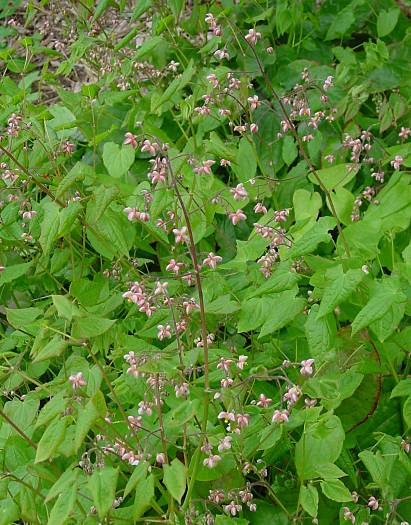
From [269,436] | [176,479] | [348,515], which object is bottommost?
[348,515]

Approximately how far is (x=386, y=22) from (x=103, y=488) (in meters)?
2.54

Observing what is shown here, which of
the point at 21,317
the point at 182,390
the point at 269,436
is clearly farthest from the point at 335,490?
the point at 21,317

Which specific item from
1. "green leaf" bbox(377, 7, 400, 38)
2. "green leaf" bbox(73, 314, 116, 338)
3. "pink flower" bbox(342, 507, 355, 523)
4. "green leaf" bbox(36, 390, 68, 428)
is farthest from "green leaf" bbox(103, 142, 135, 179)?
"green leaf" bbox(377, 7, 400, 38)

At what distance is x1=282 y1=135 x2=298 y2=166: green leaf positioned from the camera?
319 centimetres

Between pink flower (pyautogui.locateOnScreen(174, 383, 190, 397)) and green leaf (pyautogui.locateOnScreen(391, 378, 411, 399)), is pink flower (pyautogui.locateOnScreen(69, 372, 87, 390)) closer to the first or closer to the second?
pink flower (pyautogui.locateOnScreen(174, 383, 190, 397))

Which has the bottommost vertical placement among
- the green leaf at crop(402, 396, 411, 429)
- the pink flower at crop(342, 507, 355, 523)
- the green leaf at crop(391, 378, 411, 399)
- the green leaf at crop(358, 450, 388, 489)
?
the pink flower at crop(342, 507, 355, 523)

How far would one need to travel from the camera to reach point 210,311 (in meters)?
2.20

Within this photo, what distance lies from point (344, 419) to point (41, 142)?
1.32 metres

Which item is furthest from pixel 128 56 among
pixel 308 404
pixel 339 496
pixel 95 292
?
pixel 339 496

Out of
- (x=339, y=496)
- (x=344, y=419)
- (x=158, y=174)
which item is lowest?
(x=344, y=419)

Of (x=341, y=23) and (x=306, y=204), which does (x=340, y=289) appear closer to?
(x=306, y=204)

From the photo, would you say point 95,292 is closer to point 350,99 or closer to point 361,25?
point 350,99

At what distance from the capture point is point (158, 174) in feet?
6.18

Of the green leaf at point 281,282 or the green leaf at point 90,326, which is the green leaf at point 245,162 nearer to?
the green leaf at point 281,282
